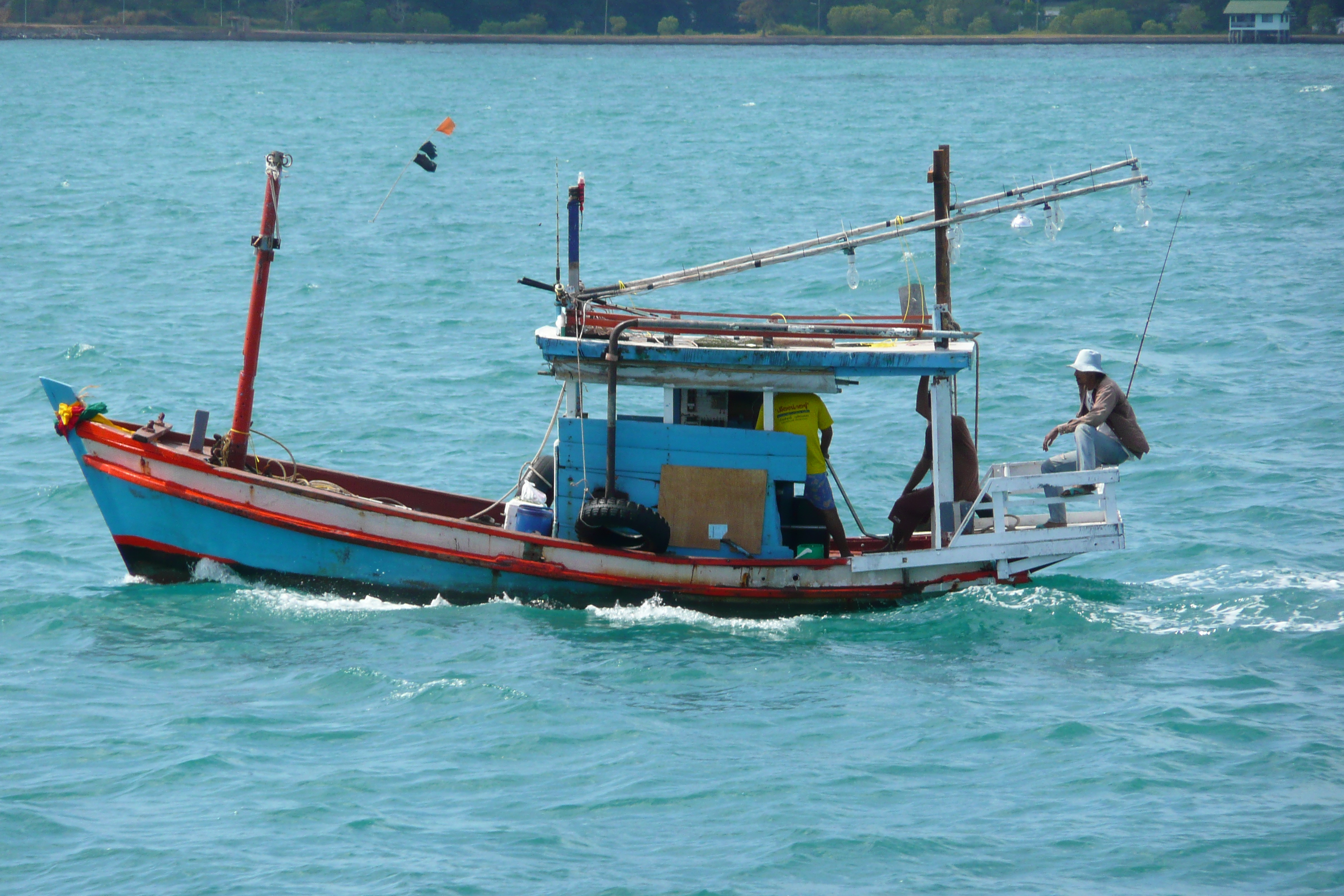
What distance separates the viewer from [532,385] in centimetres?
2439

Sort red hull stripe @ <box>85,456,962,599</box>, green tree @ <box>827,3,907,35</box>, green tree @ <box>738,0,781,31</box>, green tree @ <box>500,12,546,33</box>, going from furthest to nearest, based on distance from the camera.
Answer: green tree @ <box>738,0,781,31</box> → green tree @ <box>500,12,546,33</box> → green tree @ <box>827,3,907,35</box> → red hull stripe @ <box>85,456,962,599</box>

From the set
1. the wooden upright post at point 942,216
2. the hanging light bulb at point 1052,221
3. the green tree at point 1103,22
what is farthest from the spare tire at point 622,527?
the green tree at point 1103,22

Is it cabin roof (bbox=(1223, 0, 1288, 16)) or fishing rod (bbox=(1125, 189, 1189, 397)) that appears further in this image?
cabin roof (bbox=(1223, 0, 1288, 16))

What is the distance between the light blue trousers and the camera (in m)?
13.1

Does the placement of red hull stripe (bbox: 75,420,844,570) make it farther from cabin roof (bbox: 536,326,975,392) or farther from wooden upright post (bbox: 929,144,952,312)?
wooden upright post (bbox: 929,144,952,312)

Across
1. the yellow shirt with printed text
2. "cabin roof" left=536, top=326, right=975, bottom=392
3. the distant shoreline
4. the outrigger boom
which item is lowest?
the yellow shirt with printed text

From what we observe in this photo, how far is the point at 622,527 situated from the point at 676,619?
987 mm

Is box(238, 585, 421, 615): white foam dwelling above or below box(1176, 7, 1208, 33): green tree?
below

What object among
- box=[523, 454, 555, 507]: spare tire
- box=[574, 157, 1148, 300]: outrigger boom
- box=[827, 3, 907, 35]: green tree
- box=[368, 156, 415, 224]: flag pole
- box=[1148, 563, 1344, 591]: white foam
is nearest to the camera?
box=[574, 157, 1148, 300]: outrigger boom

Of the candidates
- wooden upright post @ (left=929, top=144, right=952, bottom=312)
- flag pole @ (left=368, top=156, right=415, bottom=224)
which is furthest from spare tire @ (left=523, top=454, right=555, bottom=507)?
flag pole @ (left=368, top=156, right=415, bottom=224)

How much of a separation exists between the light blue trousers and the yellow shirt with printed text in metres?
2.04

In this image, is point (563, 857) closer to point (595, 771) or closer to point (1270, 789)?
point (595, 771)

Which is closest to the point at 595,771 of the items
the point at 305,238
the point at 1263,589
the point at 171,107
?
the point at 1263,589

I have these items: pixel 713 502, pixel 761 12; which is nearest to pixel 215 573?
pixel 713 502
